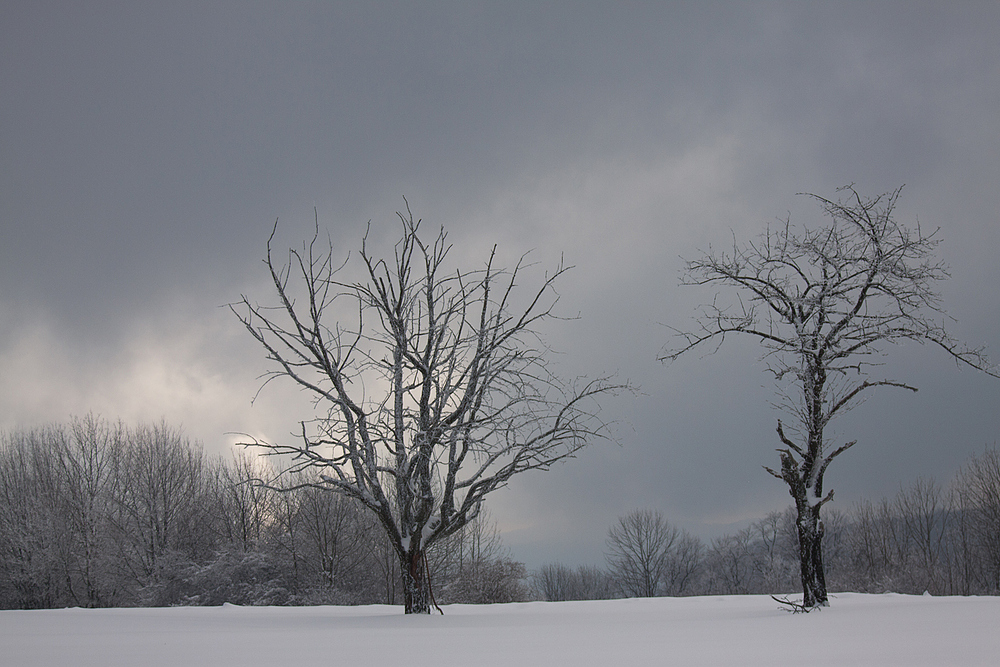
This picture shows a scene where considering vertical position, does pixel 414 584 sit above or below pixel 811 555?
below

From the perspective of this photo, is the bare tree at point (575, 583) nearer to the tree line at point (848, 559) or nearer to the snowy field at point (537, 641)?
the tree line at point (848, 559)

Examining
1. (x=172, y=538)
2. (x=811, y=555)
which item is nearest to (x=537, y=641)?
(x=811, y=555)

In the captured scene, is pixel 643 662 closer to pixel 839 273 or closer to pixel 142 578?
pixel 839 273

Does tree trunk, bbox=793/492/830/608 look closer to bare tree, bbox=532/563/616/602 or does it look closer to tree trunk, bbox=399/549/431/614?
tree trunk, bbox=399/549/431/614

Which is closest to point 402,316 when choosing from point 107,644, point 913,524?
point 107,644

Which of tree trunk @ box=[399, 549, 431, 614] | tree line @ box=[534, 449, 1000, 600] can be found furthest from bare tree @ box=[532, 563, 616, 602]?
tree trunk @ box=[399, 549, 431, 614]

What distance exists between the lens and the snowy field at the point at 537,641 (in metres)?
4.16

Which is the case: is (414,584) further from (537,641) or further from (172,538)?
(172,538)

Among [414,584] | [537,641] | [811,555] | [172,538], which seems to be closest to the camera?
[537,641]

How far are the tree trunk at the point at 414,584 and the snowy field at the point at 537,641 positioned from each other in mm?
1262

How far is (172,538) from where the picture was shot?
31.9m

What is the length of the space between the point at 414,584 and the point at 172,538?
27.8 meters

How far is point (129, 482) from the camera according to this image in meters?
32.8

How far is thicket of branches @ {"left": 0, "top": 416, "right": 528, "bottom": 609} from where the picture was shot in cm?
2911
